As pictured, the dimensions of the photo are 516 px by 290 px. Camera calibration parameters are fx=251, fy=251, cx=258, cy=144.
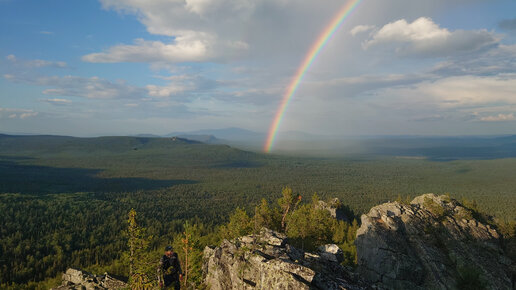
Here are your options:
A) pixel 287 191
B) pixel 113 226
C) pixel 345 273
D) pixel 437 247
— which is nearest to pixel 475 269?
pixel 437 247

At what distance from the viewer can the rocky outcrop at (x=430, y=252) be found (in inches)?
1215

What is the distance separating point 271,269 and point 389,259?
24213 millimetres

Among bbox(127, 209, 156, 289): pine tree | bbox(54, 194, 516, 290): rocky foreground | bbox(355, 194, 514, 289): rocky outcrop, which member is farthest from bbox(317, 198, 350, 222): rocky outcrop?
bbox(127, 209, 156, 289): pine tree

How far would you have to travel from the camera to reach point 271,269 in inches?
634

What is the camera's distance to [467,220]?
4159 cm

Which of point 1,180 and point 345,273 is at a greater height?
point 345,273

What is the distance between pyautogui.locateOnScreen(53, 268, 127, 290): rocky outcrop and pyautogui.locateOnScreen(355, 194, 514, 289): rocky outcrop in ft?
94.3

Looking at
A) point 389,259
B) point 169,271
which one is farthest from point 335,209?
point 169,271

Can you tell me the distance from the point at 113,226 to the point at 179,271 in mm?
100720

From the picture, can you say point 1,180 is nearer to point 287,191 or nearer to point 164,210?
point 164,210

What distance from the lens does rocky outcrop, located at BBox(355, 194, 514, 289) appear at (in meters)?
30.9

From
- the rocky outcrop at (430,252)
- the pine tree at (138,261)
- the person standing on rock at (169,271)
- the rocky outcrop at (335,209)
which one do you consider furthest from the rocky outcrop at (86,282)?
the rocky outcrop at (335,209)

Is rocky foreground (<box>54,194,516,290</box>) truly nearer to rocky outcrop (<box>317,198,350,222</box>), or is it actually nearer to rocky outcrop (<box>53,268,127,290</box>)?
rocky outcrop (<box>53,268,127,290</box>)

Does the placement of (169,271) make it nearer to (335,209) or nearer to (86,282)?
(86,282)
